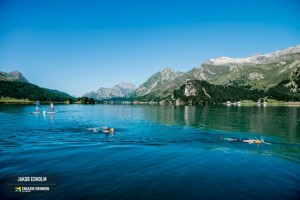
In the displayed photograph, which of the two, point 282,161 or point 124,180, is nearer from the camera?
point 124,180

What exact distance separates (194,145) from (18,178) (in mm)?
35258

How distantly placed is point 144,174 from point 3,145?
34163 mm

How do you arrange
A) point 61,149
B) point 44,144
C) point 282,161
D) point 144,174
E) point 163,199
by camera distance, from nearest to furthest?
point 163,199 → point 144,174 → point 282,161 → point 61,149 → point 44,144

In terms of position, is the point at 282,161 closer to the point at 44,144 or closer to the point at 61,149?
the point at 61,149

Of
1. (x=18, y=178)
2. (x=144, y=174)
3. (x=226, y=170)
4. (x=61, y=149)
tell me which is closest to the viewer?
(x=18, y=178)

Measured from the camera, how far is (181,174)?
32.1 m

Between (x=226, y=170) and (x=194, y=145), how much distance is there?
18.5 metres

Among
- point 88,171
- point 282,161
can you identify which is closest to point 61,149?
point 88,171

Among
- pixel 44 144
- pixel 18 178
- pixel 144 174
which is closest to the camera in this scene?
pixel 18 178

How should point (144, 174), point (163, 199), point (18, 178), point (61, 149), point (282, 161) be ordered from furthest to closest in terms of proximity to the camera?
1. point (61, 149)
2. point (282, 161)
3. point (144, 174)
4. point (18, 178)
5. point (163, 199)

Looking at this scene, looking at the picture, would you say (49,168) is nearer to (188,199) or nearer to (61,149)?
(61,149)

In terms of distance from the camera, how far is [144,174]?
31.6m

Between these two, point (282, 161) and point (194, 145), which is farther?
point (194, 145)

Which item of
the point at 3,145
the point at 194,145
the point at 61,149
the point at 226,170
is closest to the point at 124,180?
the point at 226,170
